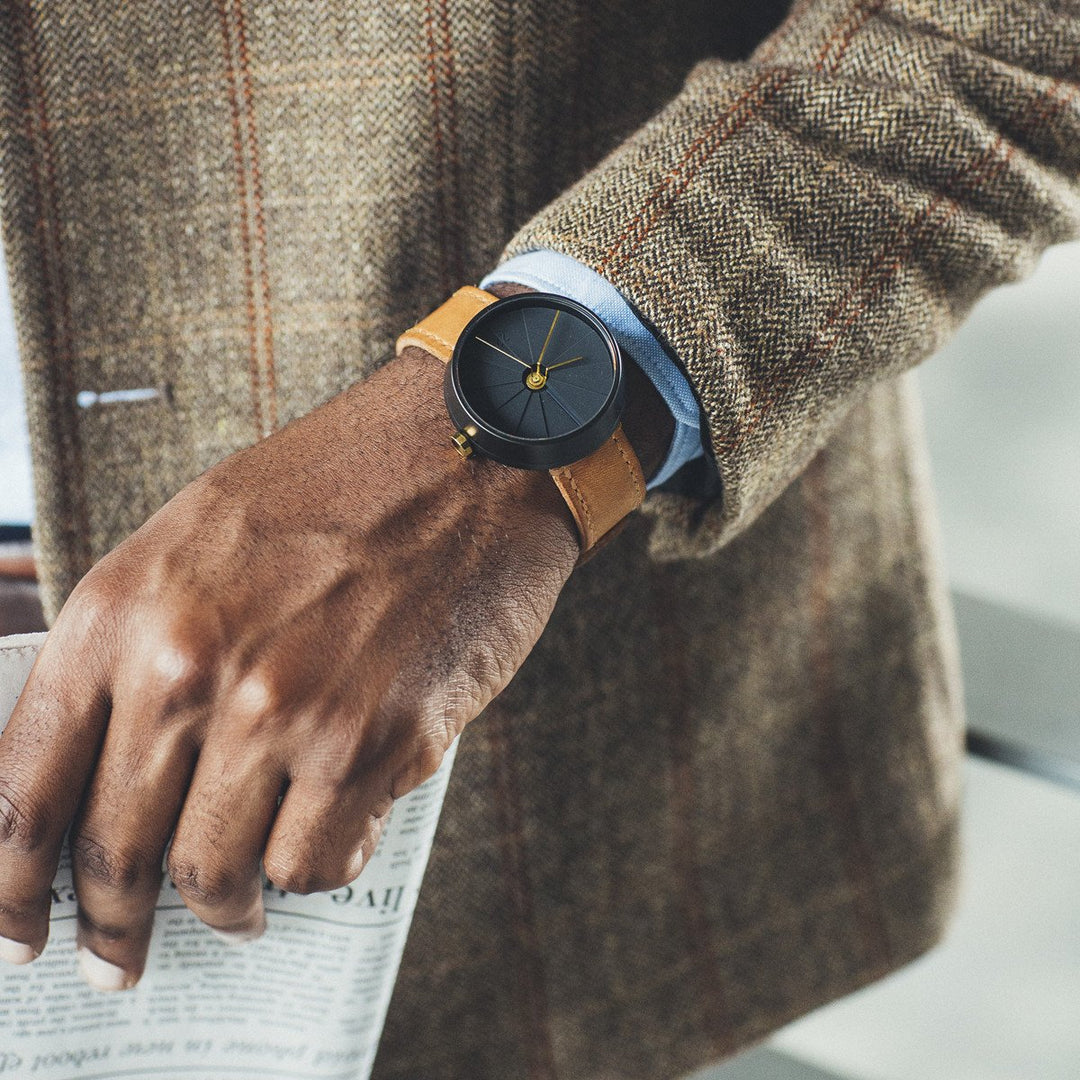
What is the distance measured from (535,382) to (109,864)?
1.06ft

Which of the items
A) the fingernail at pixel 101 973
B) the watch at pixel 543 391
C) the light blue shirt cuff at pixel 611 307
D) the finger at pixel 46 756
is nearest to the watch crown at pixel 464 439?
the watch at pixel 543 391

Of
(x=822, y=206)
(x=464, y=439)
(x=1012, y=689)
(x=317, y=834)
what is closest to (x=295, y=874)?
(x=317, y=834)

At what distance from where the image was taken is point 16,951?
48cm

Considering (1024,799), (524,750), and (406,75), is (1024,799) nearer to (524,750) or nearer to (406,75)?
(524,750)

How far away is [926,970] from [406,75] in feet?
4.23

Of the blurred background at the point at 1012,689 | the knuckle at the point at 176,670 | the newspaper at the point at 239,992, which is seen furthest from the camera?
the blurred background at the point at 1012,689

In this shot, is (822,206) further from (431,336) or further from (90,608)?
(90,608)

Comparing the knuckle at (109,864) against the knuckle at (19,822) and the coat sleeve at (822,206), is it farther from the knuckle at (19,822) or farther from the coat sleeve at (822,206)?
the coat sleeve at (822,206)

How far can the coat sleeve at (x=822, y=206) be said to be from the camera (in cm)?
51

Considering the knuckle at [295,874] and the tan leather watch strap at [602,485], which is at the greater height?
the tan leather watch strap at [602,485]

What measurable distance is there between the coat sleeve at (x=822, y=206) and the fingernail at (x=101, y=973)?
43 centimetres

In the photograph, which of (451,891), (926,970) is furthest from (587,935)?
(926,970)

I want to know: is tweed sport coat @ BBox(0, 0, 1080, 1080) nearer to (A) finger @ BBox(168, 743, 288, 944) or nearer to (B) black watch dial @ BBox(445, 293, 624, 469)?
(B) black watch dial @ BBox(445, 293, 624, 469)

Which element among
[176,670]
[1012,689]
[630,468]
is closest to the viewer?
[176,670]
